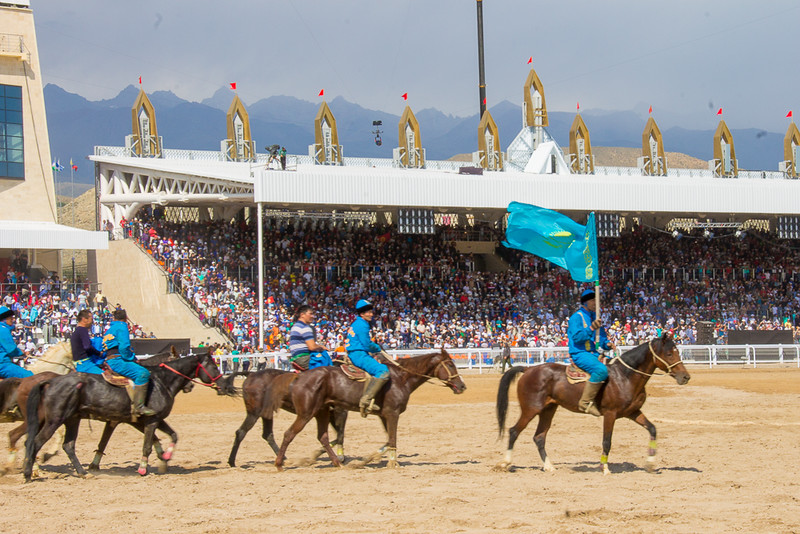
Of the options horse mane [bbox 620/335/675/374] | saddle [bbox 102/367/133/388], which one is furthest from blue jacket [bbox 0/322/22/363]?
horse mane [bbox 620/335/675/374]

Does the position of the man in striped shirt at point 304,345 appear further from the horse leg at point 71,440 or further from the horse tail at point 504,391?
the horse leg at point 71,440

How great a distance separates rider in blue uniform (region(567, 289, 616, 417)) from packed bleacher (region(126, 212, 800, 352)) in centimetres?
1943

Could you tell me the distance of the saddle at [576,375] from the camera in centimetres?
1205

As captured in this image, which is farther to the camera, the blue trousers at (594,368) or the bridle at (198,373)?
the bridle at (198,373)

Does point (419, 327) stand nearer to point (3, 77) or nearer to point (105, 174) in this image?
point (105, 174)

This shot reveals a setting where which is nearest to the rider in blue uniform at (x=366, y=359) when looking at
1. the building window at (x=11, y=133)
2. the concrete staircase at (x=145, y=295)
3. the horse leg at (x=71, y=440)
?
the horse leg at (x=71, y=440)

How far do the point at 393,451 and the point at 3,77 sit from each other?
1226 inches

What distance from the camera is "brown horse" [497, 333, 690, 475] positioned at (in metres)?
12.0

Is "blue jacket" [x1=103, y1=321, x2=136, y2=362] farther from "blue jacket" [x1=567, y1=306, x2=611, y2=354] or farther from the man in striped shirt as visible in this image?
"blue jacket" [x1=567, y1=306, x2=611, y2=354]

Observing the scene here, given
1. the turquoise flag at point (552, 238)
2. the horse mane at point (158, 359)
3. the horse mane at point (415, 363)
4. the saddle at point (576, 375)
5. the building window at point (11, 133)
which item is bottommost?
the saddle at point (576, 375)

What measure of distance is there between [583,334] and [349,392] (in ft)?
11.0

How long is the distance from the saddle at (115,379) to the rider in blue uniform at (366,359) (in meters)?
3.06

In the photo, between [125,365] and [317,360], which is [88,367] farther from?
[317,360]

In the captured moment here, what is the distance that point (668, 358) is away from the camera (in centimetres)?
1222
